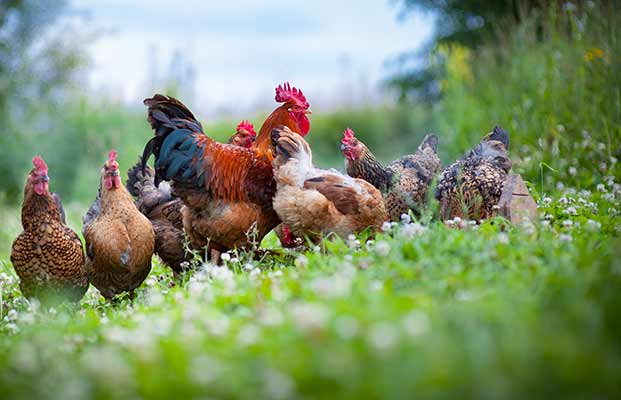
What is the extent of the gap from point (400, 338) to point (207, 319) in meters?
0.95

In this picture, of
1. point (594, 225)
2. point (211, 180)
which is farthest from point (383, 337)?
point (211, 180)

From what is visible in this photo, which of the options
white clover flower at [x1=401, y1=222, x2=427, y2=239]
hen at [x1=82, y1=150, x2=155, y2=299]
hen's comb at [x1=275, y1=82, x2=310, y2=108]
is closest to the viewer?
white clover flower at [x1=401, y1=222, x2=427, y2=239]

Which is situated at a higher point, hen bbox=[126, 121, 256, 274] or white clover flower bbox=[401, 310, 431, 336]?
hen bbox=[126, 121, 256, 274]

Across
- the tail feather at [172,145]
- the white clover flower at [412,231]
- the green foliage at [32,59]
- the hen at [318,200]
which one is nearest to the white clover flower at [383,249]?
the white clover flower at [412,231]

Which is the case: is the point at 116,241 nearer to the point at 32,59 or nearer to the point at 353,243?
the point at 353,243

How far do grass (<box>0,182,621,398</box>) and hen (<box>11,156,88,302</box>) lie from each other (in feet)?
3.17

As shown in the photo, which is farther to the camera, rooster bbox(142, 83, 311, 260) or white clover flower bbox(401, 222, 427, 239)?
rooster bbox(142, 83, 311, 260)

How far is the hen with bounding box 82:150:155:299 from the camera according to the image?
15.1 feet

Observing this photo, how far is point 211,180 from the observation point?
4766 millimetres

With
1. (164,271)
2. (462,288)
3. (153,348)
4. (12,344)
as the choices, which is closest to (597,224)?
(462,288)

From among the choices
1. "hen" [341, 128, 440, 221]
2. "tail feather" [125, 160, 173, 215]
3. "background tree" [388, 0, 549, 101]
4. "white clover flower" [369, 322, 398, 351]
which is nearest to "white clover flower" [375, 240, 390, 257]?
"white clover flower" [369, 322, 398, 351]

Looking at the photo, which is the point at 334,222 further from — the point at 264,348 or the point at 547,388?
the point at 547,388

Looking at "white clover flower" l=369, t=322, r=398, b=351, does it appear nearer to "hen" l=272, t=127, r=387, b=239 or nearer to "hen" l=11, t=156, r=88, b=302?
"hen" l=272, t=127, r=387, b=239

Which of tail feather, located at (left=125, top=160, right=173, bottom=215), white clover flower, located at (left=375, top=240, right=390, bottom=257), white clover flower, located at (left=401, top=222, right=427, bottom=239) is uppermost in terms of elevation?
tail feather, located at (left=125, top=160, right=173, bottom=215)
